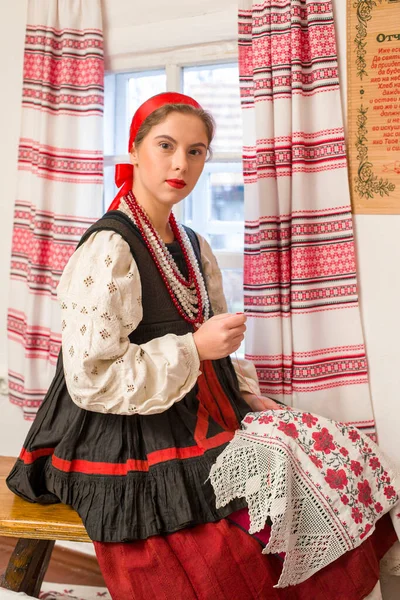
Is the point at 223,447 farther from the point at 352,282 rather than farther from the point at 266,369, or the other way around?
the point at 352,282

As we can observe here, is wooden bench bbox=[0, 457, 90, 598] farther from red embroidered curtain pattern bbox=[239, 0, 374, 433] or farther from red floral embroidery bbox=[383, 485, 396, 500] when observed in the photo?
red embroidered curtain pattern bbox=[239, 0, 374, 433]

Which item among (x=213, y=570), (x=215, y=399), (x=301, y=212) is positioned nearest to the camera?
(x=213, y=570)

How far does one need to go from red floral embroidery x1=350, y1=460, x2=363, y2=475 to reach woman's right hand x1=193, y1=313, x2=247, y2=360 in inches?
14.8

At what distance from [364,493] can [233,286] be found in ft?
3.54

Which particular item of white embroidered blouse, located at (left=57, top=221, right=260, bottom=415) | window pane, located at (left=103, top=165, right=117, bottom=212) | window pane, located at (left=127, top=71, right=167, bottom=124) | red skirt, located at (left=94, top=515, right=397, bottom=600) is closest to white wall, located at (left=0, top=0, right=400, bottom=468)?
window pane, located at (left=127, top=71, right=167, bottom=124)

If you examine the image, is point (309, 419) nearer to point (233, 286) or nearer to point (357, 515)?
point (357, 515)

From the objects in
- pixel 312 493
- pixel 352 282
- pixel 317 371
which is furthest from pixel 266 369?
pixel 312 493

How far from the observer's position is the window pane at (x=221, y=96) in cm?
232

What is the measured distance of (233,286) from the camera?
94.3 inches

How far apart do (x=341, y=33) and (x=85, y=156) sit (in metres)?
0.94

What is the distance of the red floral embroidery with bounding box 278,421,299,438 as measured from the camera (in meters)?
1.46

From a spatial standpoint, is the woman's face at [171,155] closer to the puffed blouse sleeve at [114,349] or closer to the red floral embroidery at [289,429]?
the puffed blouse sleeve at [114,349]

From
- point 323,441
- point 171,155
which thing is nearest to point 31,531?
point 323,441

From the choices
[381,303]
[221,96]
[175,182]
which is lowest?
[381,303]
